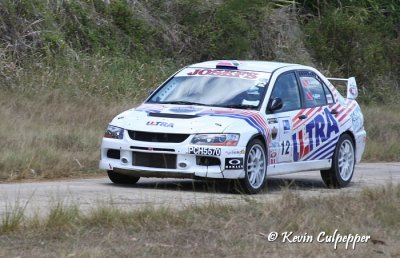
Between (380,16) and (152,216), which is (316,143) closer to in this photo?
(152,216)

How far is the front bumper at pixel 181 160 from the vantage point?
1180 centimetres

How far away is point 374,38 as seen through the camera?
2753cm

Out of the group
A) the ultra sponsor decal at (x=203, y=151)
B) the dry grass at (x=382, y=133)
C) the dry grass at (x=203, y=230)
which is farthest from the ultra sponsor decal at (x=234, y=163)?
the dry grass at (x=382, y=133)

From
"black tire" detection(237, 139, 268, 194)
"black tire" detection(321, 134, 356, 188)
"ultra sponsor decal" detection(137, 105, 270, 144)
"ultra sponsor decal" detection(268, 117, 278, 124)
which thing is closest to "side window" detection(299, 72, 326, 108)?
"black tire" detection(321, 134, 356, 188)

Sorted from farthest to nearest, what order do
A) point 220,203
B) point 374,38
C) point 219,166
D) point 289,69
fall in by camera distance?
point 374,38 → point 289,69 → point 219,166 → point 220,203

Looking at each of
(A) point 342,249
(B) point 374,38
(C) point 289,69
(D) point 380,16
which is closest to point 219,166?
(C) point 289,69

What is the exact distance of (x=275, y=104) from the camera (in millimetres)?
12727

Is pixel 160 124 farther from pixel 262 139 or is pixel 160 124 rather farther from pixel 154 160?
pixel 262 139

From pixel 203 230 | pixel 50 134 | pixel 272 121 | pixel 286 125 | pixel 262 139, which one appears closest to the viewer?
pixel 203 230

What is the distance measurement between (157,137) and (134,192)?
68 cm

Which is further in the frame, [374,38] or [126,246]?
[374,38]

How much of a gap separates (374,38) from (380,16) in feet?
6.34

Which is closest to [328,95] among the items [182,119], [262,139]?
[262,139]

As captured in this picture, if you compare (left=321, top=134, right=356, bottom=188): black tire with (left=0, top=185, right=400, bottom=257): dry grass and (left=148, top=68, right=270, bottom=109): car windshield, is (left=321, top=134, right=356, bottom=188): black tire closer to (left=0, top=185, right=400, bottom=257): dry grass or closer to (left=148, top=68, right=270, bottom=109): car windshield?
(left=148, top=68, right=270, bottom=109): car windshield
